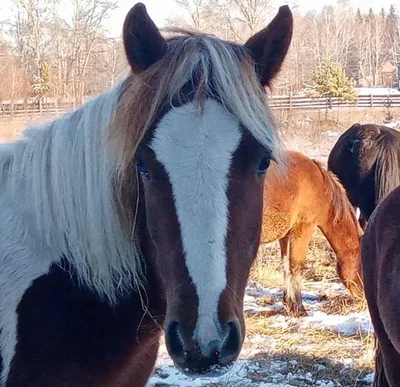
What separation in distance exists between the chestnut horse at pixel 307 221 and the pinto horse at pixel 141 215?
3.76 meters

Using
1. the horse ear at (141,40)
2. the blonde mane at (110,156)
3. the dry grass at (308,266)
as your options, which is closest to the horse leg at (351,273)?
the dry grass at (308,266)

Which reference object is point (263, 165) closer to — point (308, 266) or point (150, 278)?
point (150, 278)

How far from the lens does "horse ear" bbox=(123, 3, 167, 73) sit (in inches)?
64.1

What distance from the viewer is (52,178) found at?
70.4 inches

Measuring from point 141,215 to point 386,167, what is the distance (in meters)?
4.47

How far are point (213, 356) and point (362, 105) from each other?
23297 millimetres

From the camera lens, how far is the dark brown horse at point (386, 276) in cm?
271

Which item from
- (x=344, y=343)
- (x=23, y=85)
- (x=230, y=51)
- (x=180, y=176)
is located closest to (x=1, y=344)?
(x=180, y=176)

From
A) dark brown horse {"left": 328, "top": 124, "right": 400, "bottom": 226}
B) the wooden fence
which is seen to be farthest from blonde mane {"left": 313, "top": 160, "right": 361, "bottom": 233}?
the wooden fence

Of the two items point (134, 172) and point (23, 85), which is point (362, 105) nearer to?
point (23, 85)

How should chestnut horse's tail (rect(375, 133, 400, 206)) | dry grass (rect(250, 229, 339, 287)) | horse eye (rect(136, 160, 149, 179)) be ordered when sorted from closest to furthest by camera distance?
horse eye (rect(136, 160, 149, 179)) < chestnut horse's tail (rect(375, 133, 400, 206)) < dry grass (rect(250, 229, 339, 287))

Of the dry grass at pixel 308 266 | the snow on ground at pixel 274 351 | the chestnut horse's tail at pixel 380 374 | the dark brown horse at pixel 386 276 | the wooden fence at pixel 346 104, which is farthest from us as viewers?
the wooden fence at pixel 346 104

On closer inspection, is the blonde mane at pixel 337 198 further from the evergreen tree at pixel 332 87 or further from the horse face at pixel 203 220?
the evergreen tree at pixel 332 87

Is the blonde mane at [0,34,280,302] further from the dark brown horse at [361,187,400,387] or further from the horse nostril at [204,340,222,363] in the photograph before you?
the dark brown horse at [361,187,400,387]
